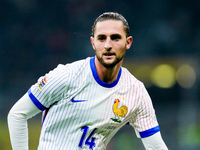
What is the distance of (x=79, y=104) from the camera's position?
2809 mm

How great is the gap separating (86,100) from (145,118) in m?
0.51

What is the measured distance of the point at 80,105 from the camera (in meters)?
2.81

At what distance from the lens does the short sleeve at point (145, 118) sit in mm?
2973


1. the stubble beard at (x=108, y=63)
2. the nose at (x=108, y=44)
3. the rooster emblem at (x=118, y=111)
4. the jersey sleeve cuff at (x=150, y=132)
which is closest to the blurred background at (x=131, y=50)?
the jersey sleeve cuff at (x=150, y=132)

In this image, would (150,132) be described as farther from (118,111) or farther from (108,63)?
(108,63)

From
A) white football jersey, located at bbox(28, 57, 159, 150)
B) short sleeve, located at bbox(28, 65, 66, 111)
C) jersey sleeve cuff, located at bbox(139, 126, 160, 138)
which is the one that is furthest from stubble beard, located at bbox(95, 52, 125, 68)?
jersey sleeve cuff, located at bbox(139, 126, 160, 138)

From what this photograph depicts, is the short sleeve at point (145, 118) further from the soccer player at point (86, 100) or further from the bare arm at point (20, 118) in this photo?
the bare arm at point (20, 118)

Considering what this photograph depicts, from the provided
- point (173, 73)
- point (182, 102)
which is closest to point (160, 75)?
point (173, 73)

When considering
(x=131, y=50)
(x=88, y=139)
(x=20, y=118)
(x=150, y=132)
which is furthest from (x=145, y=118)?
(x=131, y=50)

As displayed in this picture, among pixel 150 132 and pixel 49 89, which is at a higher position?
pixel 49 89

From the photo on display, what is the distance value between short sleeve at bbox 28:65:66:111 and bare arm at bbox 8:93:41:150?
0.19ft

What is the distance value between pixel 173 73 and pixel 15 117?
603cm

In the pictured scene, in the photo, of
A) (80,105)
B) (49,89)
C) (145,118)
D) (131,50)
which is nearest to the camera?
(49,89)

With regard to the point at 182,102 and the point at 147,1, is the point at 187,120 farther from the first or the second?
the point at 147,1
